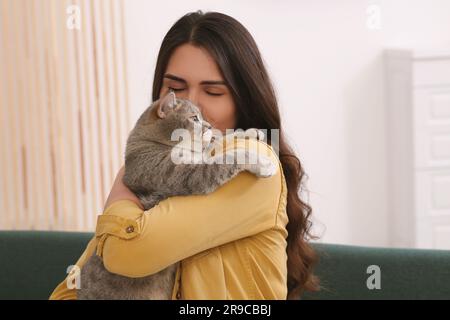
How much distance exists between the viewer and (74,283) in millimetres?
1473

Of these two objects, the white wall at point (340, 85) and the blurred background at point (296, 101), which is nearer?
the blurred background at point (296, 101)

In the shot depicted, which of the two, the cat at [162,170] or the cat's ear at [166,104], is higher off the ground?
the cat's ear at [166,104]

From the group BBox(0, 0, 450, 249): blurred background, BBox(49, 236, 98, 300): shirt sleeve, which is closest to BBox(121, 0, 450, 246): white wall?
BBox(0, 0, 450, 249): blurred background

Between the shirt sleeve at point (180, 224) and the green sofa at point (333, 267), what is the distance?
52cm

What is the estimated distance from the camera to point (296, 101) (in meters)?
3.45

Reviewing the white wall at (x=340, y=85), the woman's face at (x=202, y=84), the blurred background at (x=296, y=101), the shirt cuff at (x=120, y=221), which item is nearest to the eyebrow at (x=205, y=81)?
the woman's face at (x=202, y=84)

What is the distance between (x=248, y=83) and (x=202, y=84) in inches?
4.0

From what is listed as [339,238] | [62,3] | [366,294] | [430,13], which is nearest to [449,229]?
[339,238]

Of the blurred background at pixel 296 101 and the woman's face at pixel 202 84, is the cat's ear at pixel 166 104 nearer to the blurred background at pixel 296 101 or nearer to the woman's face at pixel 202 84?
the woman's face at pixel 202 84

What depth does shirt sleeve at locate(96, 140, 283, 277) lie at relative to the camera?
121 centimetres

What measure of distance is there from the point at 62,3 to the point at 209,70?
5.66ft

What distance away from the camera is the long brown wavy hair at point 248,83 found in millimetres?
1437
